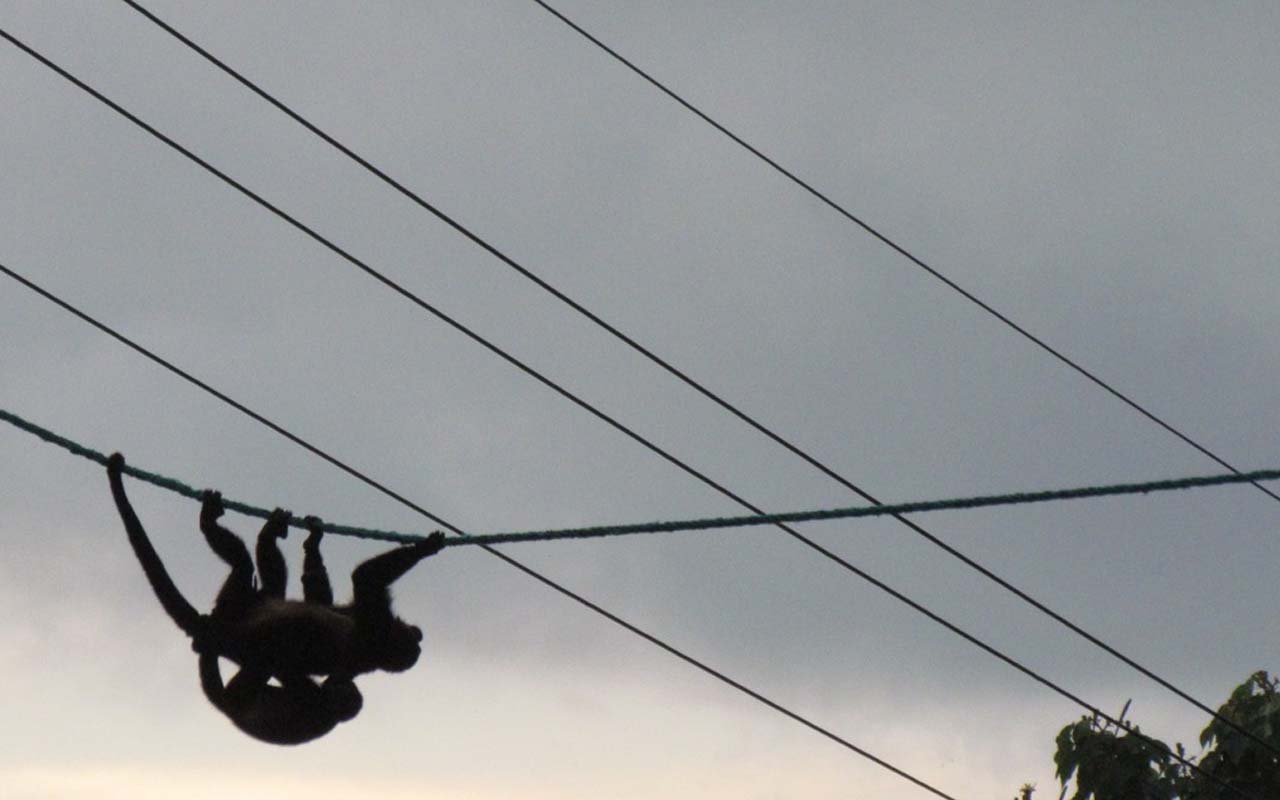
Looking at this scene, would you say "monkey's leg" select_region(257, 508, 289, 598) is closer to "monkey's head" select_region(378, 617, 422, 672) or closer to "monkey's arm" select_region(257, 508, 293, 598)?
"monkey's arm" select_region(257, 508, 293, 598)

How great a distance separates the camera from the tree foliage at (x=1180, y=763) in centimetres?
1466

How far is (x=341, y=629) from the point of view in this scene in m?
11.9

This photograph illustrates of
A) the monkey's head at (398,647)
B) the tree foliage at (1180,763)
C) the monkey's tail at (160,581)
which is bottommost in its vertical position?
the monkey's tail at (160,581)

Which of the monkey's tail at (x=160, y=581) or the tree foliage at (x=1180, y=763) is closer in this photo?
the monkey's tail at (x=160, y=581)

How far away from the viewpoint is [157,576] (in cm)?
1088

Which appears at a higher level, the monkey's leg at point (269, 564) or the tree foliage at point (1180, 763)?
the tree foliage at point (1180, 763)

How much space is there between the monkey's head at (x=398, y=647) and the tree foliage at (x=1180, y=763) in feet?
19.9

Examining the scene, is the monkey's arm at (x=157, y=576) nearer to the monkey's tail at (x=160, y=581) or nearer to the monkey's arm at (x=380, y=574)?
the monkey's tail at (x=160, y=581)

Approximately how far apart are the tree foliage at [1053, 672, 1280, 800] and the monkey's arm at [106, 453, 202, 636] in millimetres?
7843

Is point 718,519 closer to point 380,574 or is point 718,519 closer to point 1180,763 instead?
point 380,574

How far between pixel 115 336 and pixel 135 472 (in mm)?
775

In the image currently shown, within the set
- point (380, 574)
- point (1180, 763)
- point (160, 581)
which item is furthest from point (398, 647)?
point (1180, 763)

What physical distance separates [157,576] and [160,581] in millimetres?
37

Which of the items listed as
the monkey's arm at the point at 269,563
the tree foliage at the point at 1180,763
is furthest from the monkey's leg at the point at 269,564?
the tree foliage at the point at 1180,763
